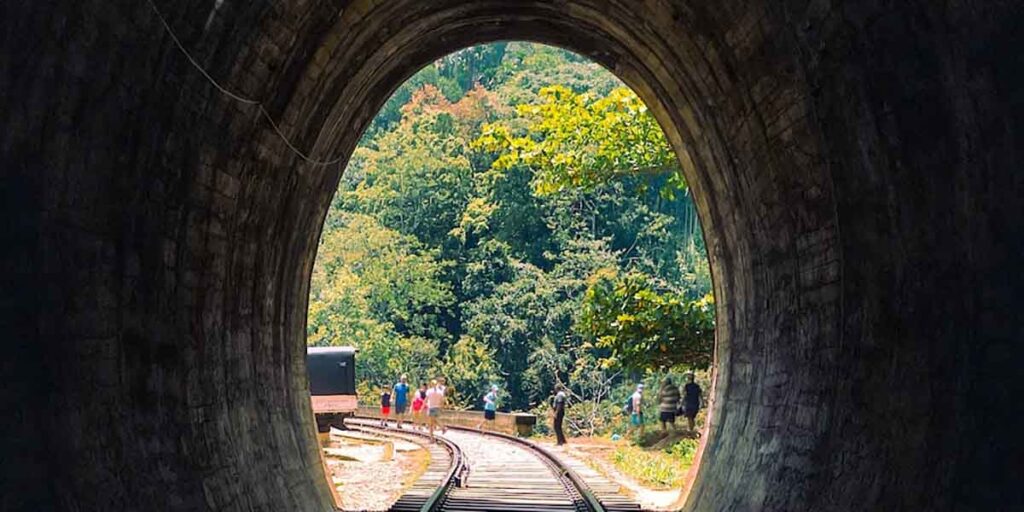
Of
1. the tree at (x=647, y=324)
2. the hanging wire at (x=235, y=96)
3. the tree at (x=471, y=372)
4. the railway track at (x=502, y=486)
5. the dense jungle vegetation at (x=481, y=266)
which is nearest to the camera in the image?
the hanging wire at (x=235, y=96)

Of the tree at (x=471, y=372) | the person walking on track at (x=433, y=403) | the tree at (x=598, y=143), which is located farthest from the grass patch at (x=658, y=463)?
the tree at (x=471, y=372)

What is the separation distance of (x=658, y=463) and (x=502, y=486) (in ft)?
17.0

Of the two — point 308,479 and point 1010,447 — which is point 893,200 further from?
point 308,479

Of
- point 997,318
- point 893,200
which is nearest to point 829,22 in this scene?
point 893,200

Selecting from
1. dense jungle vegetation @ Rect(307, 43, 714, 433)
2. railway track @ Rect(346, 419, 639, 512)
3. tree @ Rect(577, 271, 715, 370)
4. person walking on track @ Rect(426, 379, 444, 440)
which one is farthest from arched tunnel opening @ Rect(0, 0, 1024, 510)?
dense jungle vegetation @ Rect(307, 43, 714, 433)

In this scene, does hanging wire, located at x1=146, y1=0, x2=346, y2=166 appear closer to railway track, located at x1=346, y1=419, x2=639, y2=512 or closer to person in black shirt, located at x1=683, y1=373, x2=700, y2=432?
railway track, located at x1=346, y1=419, x2=639, y2=512

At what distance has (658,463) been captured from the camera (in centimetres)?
1934

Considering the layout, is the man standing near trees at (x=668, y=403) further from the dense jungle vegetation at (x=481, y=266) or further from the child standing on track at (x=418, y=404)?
the dense jungle vegetation at (x=481, y=266)

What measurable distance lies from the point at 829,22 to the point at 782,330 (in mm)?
2778

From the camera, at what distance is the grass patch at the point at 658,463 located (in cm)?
1719

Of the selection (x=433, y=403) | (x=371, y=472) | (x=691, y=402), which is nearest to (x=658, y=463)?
(x=691, y=402)

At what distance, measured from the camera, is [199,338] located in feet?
24.5

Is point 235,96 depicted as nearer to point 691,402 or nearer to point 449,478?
point 449,478

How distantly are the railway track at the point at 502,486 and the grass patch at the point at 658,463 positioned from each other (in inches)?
50.6
